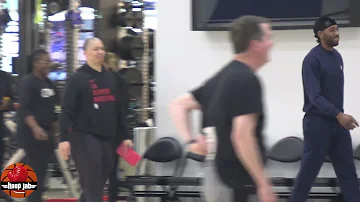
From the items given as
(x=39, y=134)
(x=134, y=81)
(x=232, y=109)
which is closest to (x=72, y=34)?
(x=134, y=81)

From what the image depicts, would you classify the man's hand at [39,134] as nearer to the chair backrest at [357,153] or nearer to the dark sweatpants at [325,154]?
the dark sweatpants at [325,154]

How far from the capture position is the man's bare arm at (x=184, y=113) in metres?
3.61

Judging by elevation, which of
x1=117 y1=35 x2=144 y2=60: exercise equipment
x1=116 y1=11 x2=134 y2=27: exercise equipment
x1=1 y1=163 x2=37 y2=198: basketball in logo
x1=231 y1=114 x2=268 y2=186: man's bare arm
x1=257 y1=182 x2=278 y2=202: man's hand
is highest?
x1=116 y1=11 x2=134 y2=27: exercise equipment

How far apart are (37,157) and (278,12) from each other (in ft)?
9.20

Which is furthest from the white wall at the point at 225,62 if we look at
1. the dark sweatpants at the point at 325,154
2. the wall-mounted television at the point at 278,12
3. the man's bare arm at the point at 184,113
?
the man's bare arm at the point at 184,113

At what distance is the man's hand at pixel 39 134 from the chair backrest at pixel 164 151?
3.51 feet

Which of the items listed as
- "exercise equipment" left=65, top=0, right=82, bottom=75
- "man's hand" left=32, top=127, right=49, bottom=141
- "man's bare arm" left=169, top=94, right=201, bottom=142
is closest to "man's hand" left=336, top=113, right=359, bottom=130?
"man's bare arm" left=169, top=94, right=201, bottom=142

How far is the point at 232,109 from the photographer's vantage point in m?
3.38

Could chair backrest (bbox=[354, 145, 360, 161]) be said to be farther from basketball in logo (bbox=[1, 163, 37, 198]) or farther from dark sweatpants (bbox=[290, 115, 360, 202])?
basketball in logo (bbox=[1, 163, 37, 198])

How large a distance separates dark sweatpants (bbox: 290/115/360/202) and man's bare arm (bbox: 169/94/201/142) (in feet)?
7.54

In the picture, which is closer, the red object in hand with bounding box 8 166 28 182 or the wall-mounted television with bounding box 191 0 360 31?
the wall-mounted television with bounding box 191 0 360 31

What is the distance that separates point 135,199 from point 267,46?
421cm

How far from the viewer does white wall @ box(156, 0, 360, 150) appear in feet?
22.3

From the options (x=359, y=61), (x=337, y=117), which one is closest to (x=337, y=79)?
(x=337, y=117)
